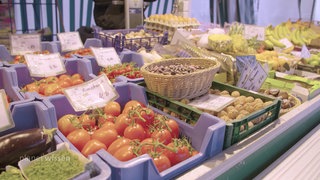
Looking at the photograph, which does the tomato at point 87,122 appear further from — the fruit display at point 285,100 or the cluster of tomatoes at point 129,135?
the fruit display at point 285,100

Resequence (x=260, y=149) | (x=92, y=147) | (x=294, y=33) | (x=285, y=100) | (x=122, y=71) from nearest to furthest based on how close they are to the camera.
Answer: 1. (x=92, y=147)
2. (x=260, y=149)
3. (x=285, y=100)
4. (x=122, y=71)
5. (x=294, y=33)

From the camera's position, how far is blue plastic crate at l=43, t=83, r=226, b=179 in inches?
36.4

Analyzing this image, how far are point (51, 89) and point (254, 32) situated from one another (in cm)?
256

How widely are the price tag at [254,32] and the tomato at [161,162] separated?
2681 millimetres

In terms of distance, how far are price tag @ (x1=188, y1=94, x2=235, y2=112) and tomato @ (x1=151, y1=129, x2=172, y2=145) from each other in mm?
308

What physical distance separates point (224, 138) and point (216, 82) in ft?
2.18

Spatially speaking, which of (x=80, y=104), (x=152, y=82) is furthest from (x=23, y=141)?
(x=152, y=82)

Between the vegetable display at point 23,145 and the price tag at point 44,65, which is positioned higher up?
the price tag at point 44,65

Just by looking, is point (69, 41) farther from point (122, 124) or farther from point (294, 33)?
point (294, 33)

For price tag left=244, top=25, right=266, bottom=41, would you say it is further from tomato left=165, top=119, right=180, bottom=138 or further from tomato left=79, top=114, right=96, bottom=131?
tomato left=79, top=114, right=96, bottom=131

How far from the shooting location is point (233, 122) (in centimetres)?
122

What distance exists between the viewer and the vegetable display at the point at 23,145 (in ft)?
3.27

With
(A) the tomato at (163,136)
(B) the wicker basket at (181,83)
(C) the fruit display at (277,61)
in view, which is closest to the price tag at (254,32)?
(C) the fruit display at (277,61)

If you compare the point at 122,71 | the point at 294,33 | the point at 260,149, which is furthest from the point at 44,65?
the point at 294,33
